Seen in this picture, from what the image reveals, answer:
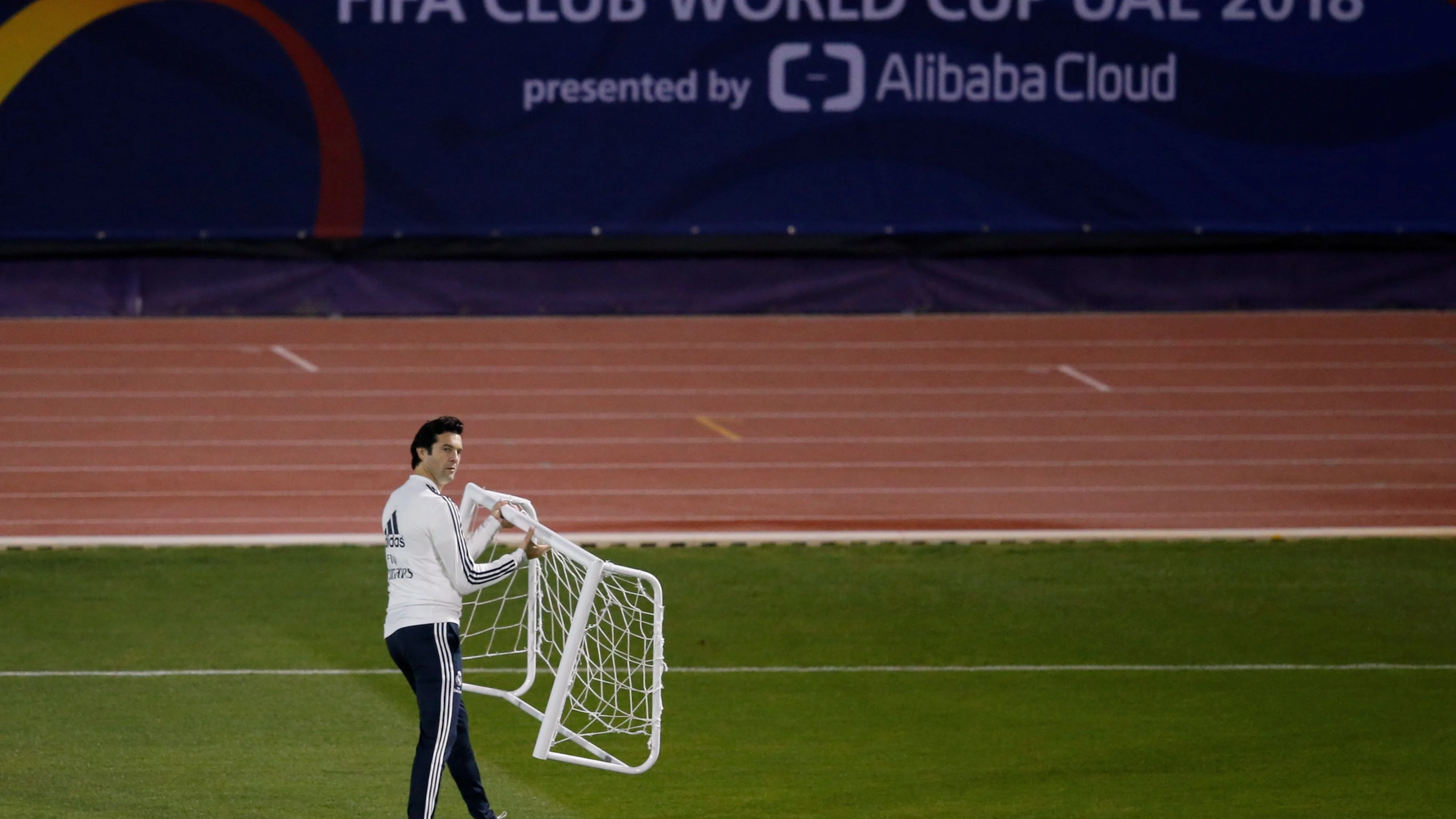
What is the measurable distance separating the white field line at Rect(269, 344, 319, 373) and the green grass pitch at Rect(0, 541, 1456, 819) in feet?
16.5

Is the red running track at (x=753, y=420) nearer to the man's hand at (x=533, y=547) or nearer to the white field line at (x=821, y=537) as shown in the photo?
the white field line at (x=821, y=537)

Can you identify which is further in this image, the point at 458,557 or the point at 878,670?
the point at 878,670

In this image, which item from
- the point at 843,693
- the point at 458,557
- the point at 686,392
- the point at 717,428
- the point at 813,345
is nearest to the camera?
the point at 458,557

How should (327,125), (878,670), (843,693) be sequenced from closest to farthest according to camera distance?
(843,693) → (878,670) → (327,125)

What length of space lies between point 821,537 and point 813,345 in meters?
5.58

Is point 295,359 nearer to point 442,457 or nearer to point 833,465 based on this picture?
point 833,465

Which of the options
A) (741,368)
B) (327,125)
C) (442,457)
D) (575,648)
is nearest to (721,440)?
(741,368)

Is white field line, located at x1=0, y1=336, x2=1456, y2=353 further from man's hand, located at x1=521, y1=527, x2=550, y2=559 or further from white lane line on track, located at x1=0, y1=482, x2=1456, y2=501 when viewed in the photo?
man's hand, located at x1=521, y1=527, x2=550, y2=559

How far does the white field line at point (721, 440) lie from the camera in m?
14.3

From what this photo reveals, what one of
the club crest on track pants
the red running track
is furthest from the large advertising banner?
the club crest on track pants

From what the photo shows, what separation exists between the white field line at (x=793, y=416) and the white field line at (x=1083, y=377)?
0.63 m

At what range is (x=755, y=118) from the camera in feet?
59.2

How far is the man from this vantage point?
5684mm

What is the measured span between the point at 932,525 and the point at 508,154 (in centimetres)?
745
